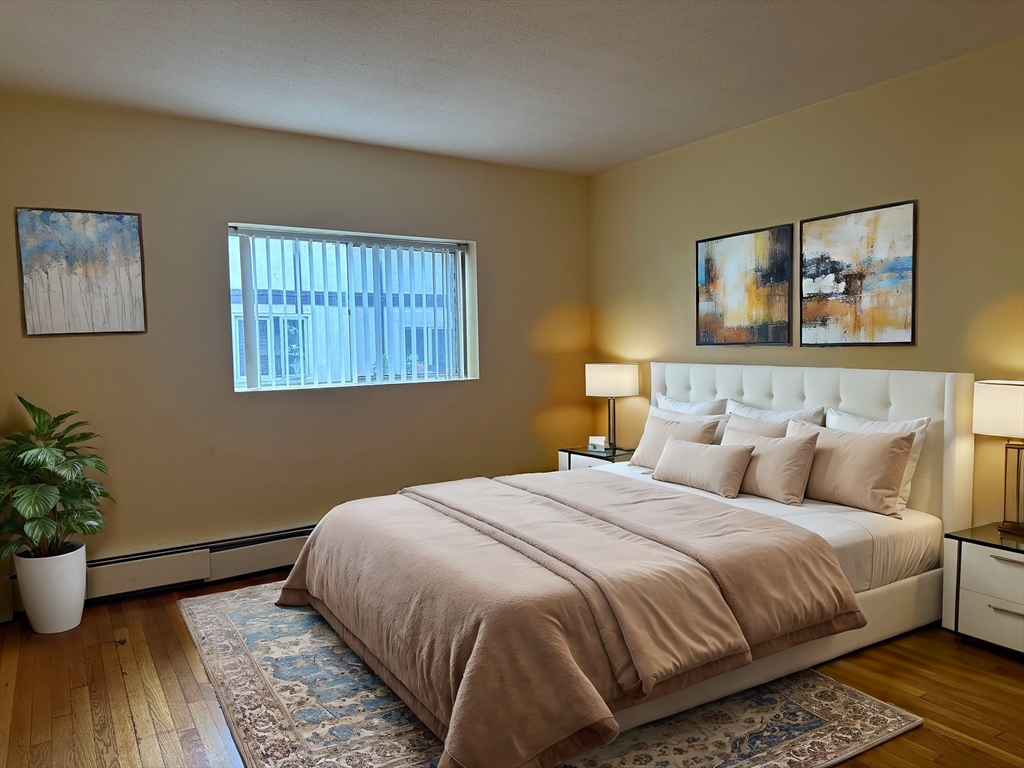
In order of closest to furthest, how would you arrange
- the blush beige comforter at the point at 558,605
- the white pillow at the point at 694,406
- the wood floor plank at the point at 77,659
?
the blush beige comforter at the point at 558,605
the wood floor plank at the point at 77,659
the white pillow at the point at 694,406

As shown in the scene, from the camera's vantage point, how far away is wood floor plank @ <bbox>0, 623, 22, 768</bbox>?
2.43 meters

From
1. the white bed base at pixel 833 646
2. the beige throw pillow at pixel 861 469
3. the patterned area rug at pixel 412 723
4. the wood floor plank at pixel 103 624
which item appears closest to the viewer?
the patterned area rug at pixel 412 723

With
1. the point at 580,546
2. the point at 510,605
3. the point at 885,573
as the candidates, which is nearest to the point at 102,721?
the point at 510,605

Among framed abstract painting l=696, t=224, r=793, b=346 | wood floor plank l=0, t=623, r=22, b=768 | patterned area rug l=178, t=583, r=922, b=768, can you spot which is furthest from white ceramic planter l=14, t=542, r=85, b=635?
framed abstract painting l=696, t=224, r=793, b=346

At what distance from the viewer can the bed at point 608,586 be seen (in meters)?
2.06

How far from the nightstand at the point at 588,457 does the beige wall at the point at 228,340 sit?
0.35 metres

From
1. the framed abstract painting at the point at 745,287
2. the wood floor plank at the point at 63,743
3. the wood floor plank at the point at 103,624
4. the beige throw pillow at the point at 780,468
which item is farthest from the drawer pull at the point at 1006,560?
the wood floor plank at the point at 103,624

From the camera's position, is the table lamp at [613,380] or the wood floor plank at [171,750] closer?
the wood floor plank at [171,750]

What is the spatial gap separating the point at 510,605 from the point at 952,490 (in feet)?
7.57

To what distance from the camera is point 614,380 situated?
4.97 metres

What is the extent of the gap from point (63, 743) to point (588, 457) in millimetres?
3363

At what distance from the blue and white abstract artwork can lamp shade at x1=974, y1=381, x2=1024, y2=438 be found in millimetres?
4219

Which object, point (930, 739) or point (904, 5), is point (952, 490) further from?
point (904, 5)

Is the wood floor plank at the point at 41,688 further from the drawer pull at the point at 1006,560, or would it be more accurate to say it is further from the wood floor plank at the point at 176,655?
the drawer pull at the point at 1006,560
